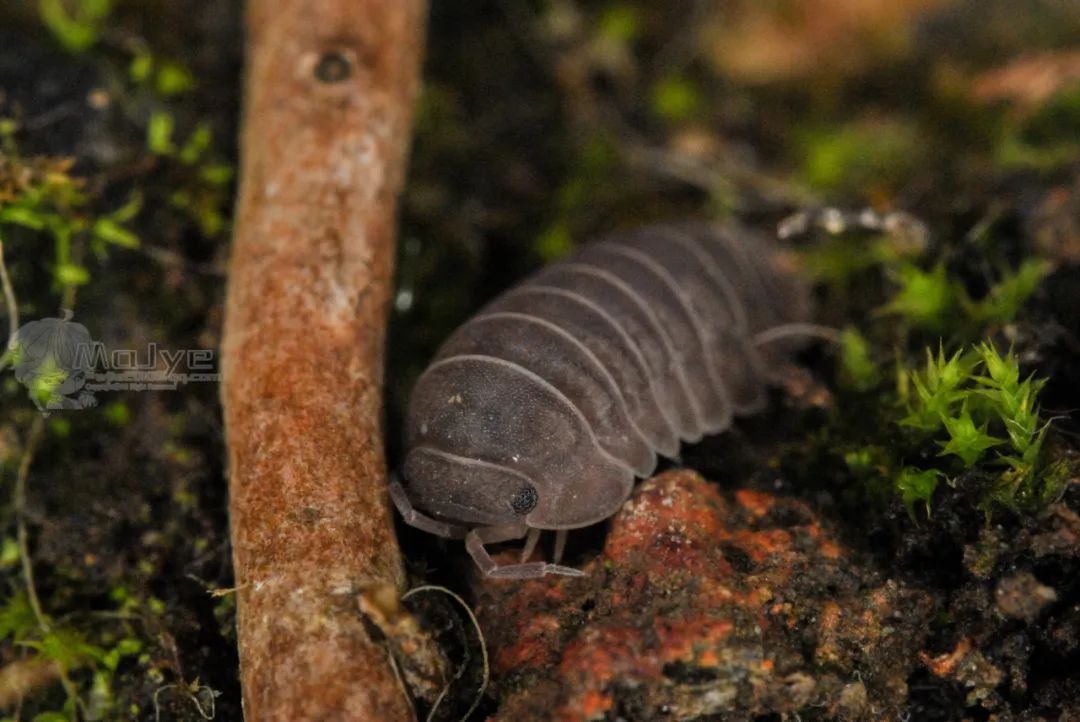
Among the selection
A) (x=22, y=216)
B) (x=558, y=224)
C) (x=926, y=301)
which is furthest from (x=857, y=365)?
(x=22, y=216)

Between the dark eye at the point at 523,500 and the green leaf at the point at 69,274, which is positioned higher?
the green leaf at the point at 69,274

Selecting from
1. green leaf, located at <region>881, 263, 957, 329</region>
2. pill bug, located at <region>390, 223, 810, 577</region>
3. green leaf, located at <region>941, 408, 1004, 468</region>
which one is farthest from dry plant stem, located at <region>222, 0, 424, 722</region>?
green leaf, located at <region>881, 263, 957, 329</region>

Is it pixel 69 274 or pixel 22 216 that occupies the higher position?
pixel 22 216

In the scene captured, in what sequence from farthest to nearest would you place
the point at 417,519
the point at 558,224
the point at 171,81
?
the point at 558,224 → the point at 171,81 → the point at 417,519

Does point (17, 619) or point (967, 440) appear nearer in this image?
point (967, 440)

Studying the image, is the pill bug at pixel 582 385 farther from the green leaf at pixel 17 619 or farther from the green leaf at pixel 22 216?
the green leaf at pixel 22 216

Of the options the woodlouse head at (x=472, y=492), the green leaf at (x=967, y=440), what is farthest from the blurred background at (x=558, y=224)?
the woodlouse head at (x=472, y=492)

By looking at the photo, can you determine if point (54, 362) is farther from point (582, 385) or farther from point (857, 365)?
point (857, 365)

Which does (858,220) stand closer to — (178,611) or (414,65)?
(414,65)
